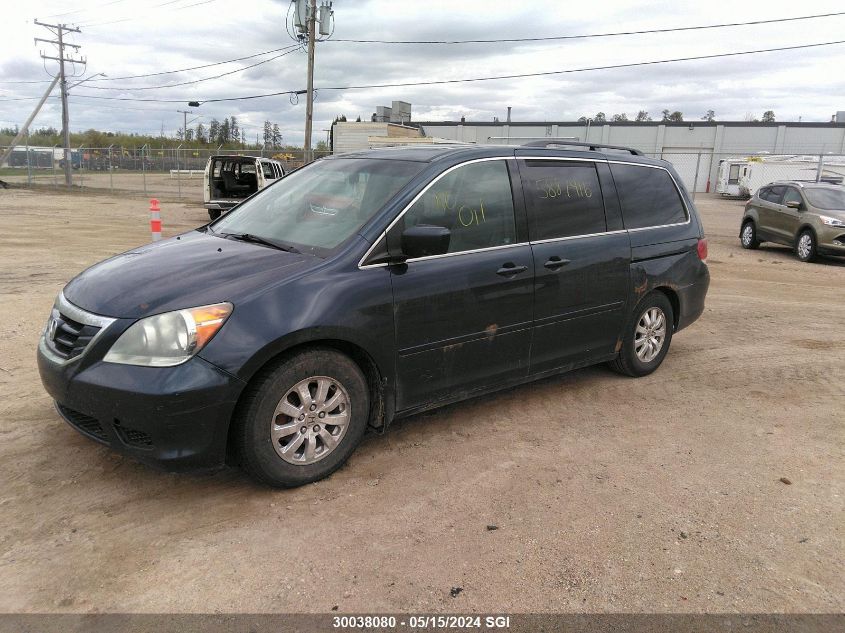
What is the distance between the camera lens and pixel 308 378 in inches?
131

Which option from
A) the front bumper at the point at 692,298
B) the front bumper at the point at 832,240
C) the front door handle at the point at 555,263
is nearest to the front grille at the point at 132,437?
the front door handle at the point at 555,263

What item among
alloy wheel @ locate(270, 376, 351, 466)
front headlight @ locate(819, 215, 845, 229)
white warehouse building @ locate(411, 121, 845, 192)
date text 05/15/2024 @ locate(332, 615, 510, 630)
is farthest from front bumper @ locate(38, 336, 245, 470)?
white warehouse building @ locate(411, 121, 845, 192)

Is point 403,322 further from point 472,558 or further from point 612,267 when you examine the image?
point 612,267

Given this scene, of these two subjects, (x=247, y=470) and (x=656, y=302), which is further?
(x=656, y=302)

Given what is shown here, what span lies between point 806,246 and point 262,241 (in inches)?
515

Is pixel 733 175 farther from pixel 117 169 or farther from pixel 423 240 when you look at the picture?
pixel 117 169

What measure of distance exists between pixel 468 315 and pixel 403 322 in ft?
1.58

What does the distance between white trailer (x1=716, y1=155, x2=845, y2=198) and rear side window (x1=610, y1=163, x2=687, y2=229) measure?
88.1ft

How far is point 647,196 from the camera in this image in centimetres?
527

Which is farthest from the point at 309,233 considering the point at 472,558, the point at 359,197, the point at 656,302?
the point at 656,302

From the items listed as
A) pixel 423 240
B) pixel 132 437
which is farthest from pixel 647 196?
pixel 132 437

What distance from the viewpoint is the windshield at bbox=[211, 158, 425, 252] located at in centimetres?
380

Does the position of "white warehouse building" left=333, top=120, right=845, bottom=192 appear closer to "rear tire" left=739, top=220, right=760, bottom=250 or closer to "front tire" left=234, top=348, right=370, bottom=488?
"rear tire" left=739, top=220, right=760, bottom=250

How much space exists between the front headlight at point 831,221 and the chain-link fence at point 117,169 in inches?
1032
